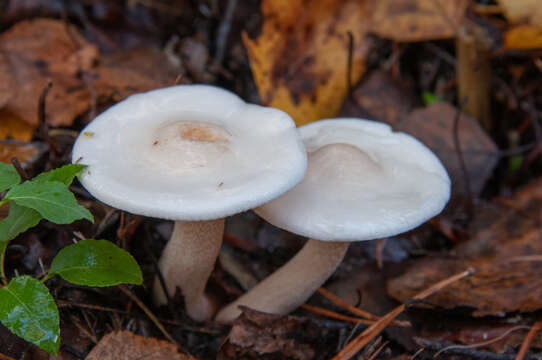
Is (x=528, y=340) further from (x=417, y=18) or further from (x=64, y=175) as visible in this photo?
(x=417, y=18)

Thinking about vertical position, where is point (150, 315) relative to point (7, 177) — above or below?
below

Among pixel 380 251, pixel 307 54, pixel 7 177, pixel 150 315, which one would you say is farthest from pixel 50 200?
pixel 307 54

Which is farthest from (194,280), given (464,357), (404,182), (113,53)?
(113,53)

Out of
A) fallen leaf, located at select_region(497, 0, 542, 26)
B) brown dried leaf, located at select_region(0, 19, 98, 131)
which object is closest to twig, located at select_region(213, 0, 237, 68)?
brown dried leaf, located at select_region(0, 19, 98, 131)

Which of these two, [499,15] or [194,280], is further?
[499,15]

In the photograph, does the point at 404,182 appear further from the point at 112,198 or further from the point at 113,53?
the point at 113,53
